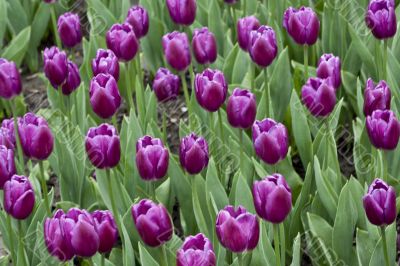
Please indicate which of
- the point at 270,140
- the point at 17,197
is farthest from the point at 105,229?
the point at 270,140

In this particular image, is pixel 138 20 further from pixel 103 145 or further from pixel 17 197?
pixel 17 197

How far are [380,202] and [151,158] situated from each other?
653 mm

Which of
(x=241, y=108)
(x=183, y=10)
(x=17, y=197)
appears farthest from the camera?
(x=183, y=10)

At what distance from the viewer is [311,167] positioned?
3.02 metres

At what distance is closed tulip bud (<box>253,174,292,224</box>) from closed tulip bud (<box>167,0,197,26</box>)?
1168 millimetres

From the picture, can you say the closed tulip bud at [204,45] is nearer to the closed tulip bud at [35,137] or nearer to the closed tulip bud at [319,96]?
the closed tulip bud at [319,96]

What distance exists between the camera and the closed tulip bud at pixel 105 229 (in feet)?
7.50

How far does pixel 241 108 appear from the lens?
2.64m

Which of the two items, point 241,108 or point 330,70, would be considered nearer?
point 241,108

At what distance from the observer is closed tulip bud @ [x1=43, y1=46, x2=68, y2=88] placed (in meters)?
3.02

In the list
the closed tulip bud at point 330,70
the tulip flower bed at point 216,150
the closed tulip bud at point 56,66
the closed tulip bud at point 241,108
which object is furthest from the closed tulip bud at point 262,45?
the closed tulip bud at point 56,66

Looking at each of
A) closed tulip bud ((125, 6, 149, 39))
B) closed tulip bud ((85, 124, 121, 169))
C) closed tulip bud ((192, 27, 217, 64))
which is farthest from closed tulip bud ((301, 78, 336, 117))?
closed tulip bud ((125, 6, 149, 39))

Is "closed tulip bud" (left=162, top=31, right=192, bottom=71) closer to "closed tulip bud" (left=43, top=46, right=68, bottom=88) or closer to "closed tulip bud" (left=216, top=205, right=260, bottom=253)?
"closed tulip bud" (left=43, top=46, right=68, bottom=88)

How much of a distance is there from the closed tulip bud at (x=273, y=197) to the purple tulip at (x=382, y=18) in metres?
0.96
